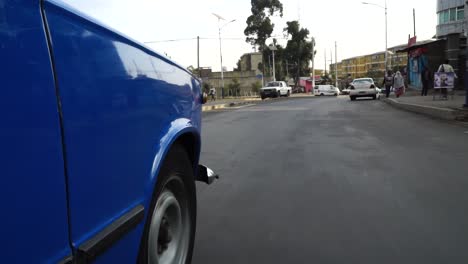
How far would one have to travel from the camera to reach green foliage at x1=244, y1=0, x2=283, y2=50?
216 feet

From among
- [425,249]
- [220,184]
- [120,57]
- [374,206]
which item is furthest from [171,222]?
[220,184]

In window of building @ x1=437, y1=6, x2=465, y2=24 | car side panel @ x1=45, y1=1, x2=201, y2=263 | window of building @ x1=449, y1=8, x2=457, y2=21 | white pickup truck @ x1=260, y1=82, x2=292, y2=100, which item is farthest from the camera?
window of building @ x1=449, y1=8, x2=457, y2=21

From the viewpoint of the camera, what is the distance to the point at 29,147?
4.66ft

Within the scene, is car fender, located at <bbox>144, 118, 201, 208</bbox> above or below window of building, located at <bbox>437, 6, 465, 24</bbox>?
below

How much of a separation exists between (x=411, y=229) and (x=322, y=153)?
4148mm

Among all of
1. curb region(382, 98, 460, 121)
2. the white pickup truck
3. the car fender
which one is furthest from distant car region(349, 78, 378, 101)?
the car fender

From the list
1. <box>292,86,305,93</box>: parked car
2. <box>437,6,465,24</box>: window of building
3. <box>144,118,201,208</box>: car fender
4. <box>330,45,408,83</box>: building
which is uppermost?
<box>437,6,465,24</box>: window of building

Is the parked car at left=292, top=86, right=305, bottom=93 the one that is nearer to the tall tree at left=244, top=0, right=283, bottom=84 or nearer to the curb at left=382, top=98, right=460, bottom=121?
the tall tree at left=244, top=0, right=283, bottom=84

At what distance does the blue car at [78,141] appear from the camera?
4.53ft

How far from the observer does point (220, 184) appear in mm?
5961

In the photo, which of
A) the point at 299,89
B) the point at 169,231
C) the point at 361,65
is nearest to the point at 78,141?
the point at 169,231

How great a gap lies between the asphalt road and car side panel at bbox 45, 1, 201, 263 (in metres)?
1.41

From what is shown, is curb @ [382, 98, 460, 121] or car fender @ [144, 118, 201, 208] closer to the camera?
car fender @ [144, 118, 201, 208]

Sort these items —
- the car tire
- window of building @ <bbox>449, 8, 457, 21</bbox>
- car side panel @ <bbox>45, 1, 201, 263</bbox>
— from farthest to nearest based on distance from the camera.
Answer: window of building @ <bbox>449, 8, 457, 21</bbox> < the car tire < car side panel @ <bbox>45, 1, 201, 263</bbox>
